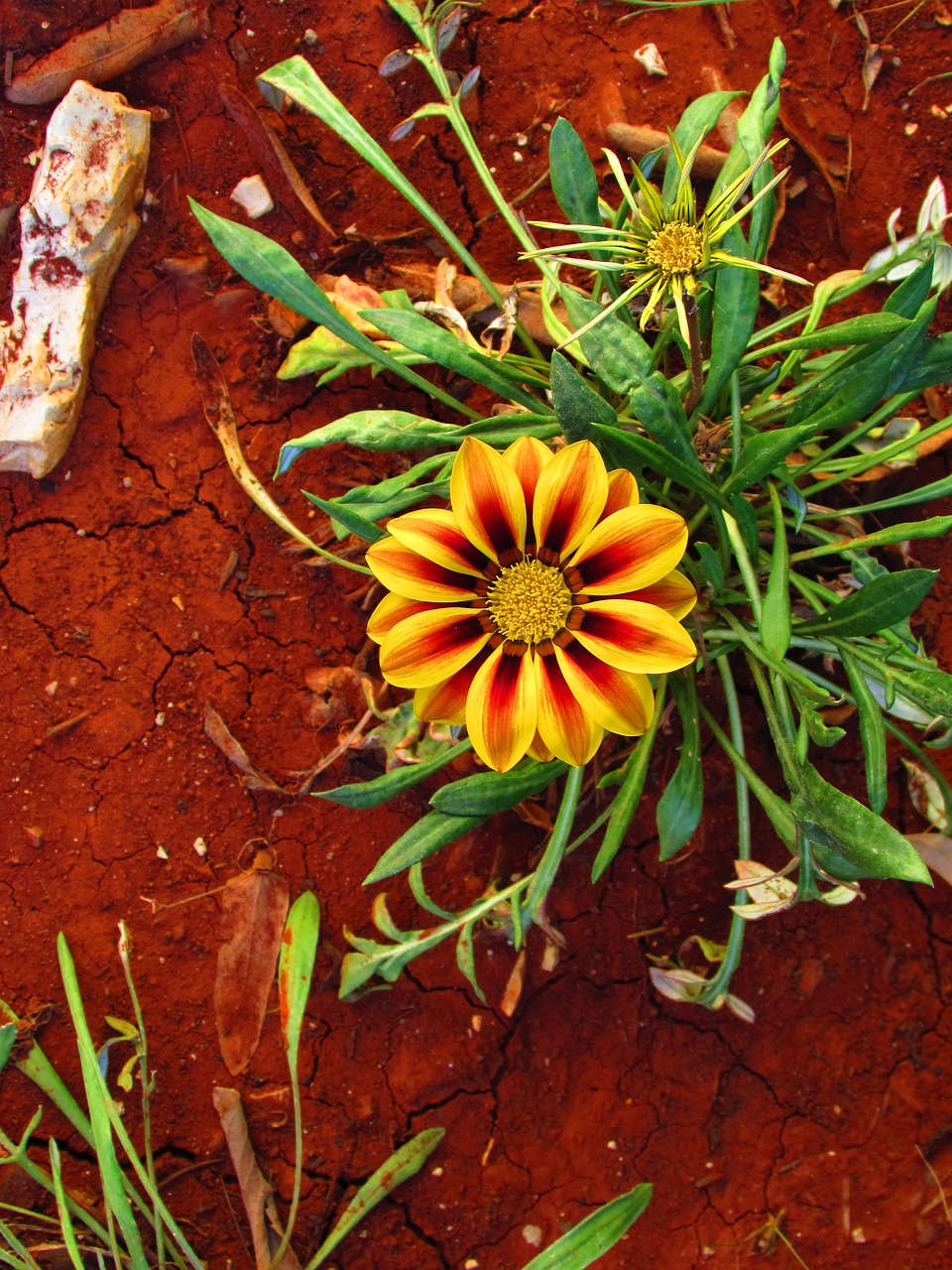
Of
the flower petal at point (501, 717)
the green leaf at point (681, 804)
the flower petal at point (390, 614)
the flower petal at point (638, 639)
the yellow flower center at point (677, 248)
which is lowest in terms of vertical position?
the green leaf at point (681, 804)

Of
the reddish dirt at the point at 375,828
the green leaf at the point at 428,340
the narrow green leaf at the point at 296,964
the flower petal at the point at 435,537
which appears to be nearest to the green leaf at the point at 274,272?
the green leaf at the point at 428,340

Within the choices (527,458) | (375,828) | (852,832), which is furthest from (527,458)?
(375,828)

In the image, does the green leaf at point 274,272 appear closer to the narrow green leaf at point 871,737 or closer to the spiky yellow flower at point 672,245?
the spiky yellow flower at point 672,245

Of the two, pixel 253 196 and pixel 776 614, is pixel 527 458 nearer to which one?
pixel 776 614

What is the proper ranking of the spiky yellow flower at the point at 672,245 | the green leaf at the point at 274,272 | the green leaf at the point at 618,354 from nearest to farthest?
the spiky yellow flower at the point at 672,245
the green leaf at the point at 618,354
the green leaf at the point at 274,272

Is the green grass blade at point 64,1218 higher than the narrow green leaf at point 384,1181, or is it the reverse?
the green grass blade at point 64,1218

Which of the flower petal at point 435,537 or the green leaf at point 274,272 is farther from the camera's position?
the green leaf at point 274,272

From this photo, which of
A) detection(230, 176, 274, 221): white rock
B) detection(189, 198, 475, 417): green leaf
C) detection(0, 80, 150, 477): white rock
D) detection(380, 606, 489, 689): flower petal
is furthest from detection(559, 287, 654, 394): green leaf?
detection(0, 80, 150, 477): white rock

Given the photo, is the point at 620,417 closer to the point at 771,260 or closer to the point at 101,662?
the point at 771,260
